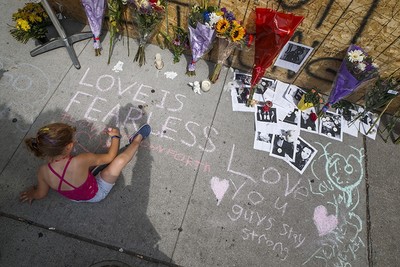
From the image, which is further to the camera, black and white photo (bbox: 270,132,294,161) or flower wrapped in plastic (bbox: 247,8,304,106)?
black and white photo (bbox: 270,132,294,161)

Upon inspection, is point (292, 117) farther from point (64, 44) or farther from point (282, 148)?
point (64, 44)

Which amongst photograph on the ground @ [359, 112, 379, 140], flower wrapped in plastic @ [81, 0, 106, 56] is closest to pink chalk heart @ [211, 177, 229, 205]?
photograph on the ground @ [359, 112, 379, 140]

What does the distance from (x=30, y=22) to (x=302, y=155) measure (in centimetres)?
364

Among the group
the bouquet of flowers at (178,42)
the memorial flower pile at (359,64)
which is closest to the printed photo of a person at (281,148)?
the memorial flower pile at (359,64)

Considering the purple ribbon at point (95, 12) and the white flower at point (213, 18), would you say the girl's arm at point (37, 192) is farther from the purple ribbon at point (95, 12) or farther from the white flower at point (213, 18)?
the white flower at point (213, 18)

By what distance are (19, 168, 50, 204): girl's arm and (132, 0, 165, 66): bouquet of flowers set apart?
190 centimetres

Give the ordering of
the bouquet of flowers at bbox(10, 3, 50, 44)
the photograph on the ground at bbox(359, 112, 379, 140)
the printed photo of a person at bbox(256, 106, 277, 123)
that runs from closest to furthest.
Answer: the bouquet of flowers at bbox(10, 3, 50, 44)
the printed photo of a person at bbox(256, 106, 277, 123)
the photograph on the ground at bbox(359, 112, 379, 140)

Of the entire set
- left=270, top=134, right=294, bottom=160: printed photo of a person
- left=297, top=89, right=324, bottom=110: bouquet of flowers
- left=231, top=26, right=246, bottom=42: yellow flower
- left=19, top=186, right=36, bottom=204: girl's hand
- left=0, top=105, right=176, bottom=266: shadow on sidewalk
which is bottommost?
left=0, top=105, right=176, bottom=266: shadow on sidewalk

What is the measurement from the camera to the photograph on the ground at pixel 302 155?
10.4ft

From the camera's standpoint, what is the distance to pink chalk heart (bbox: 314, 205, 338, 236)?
287 cm

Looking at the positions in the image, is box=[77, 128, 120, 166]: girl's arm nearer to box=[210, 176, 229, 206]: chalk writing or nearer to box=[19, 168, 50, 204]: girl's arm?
box=[19, 168, 50, 204]: girl's arm

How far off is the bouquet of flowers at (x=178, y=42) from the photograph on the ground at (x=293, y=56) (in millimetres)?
1167

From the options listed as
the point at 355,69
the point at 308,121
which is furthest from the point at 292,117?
the point at 355,69

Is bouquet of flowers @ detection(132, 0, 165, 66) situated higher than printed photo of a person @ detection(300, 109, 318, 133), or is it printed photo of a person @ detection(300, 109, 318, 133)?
bouquet of flowers @ detection(132, 0, 165, 66)
